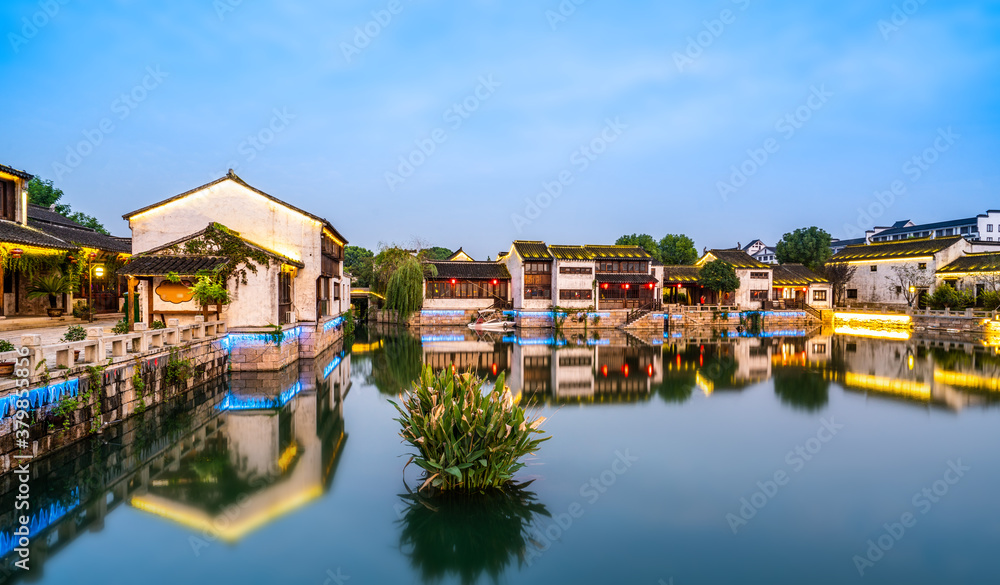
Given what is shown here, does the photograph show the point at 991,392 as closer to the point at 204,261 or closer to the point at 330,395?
the point at 330,395

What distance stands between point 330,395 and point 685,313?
88.2ft

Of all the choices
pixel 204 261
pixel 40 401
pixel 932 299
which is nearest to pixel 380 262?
pixel 204 261

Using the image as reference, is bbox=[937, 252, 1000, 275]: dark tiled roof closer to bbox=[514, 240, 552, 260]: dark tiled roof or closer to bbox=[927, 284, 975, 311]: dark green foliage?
bbox=[927, 284, 975, 311]: dark green foliage

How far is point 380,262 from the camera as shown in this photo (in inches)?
1483

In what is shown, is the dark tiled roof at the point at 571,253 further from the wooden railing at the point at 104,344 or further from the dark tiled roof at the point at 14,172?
the dark tiled roof at the point at 14,172

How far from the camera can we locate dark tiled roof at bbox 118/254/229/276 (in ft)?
48.4

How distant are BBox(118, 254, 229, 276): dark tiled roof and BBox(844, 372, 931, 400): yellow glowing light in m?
19.2

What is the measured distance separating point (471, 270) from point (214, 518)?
3194 centimetres

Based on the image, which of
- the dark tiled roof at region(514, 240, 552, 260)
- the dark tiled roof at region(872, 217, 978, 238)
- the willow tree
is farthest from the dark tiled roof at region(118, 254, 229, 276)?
the dark tiled roof at region(872, 217, 978, 238)

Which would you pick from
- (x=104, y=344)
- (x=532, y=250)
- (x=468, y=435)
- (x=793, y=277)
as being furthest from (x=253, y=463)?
(x=793, y=277)

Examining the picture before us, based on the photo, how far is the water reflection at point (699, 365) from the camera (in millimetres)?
15164

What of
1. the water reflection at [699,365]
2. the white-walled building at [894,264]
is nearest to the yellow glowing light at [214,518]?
the water reflection at [699,365]

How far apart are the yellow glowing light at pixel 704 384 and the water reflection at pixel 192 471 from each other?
1017cm

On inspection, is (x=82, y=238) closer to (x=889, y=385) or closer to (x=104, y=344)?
(x=104, y=344)
